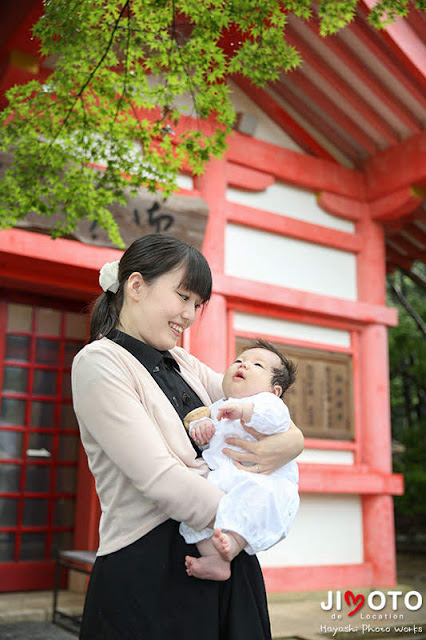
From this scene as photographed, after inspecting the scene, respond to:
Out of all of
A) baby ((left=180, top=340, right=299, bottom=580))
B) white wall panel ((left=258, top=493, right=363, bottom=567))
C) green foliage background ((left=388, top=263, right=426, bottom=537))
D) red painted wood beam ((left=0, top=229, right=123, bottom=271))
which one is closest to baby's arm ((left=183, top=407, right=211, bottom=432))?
baby ((left=180, top=340, right=299, bottom=580))

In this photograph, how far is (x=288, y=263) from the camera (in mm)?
6680

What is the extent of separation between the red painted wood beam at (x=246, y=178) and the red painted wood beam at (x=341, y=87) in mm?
1128

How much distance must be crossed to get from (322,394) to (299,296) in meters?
1.05

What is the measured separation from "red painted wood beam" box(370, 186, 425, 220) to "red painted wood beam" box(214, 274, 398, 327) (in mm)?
1033

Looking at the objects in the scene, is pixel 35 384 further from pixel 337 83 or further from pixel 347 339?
pixel 337 83

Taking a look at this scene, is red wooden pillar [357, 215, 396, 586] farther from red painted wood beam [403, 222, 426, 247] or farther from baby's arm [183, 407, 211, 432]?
baby's arm [183, 407, 211, 432]

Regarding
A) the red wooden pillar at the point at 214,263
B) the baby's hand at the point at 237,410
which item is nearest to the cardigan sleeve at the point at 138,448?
the baby's hand at the point at 237,410

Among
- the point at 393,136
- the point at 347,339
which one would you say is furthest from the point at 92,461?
the point at 393,136

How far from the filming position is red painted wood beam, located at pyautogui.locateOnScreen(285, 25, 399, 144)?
632cm

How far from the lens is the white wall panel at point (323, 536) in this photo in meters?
6.09

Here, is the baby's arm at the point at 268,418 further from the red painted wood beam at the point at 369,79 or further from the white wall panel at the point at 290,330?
the red painted wood beam at the point at 369,79

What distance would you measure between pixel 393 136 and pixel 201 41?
3.76 m

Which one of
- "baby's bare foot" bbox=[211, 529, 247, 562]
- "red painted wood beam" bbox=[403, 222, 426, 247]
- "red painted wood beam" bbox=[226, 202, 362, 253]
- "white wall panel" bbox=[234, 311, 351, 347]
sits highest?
"red painted wood beam" bbox=[403, 222, 426, 247]

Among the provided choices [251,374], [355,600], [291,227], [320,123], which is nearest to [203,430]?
[251,374]
